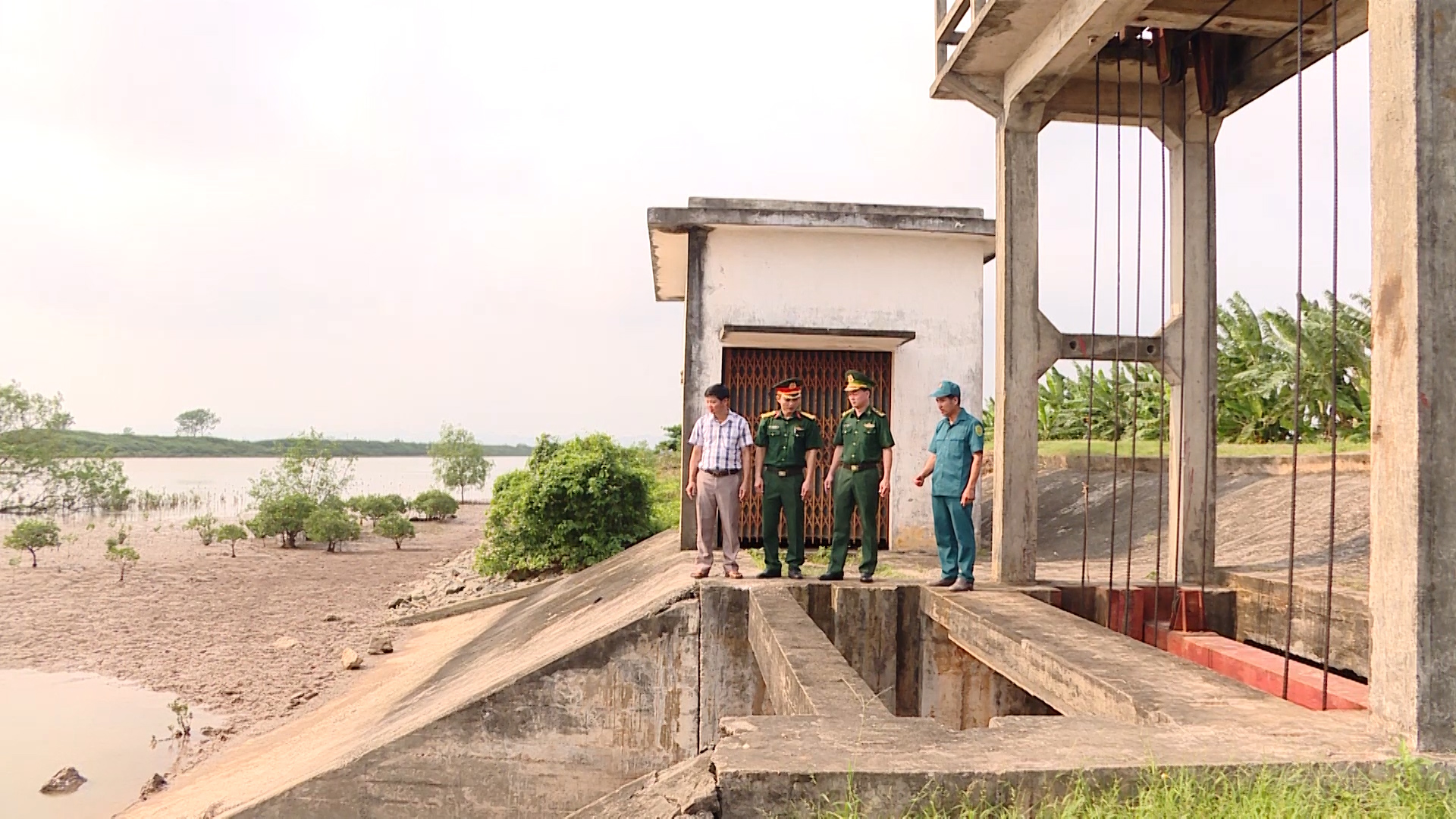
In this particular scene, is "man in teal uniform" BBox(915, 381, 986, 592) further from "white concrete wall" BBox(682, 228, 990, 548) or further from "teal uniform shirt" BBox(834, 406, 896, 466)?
"white concrete wall" BBox(682, 228, 990, 548)

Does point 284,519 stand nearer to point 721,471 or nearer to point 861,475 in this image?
point 721,471

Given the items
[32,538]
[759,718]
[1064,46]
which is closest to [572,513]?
[1064,46]

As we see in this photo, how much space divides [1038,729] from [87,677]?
40.0 feet

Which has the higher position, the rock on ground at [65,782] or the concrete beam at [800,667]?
the concrete beam at [800,667]

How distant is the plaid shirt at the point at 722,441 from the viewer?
291 inches

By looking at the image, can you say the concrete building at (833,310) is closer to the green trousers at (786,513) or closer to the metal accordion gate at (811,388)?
the metal accordion gate at (811,388)

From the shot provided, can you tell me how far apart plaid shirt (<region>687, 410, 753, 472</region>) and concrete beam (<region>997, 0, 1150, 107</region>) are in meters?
3.09

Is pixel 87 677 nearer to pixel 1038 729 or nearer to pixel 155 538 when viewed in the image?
pixel 1038 729

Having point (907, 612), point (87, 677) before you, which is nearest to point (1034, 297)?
point (907, 612)

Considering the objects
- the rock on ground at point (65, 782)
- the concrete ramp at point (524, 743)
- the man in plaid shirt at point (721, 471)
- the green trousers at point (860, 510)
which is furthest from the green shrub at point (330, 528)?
the green trousers at point (860, 510)

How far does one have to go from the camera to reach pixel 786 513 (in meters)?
7.36

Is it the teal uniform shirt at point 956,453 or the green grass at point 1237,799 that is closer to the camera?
the green grass at point 1237,799

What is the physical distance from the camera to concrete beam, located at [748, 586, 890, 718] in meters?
3.84

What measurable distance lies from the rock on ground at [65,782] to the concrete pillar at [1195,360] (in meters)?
9.29
